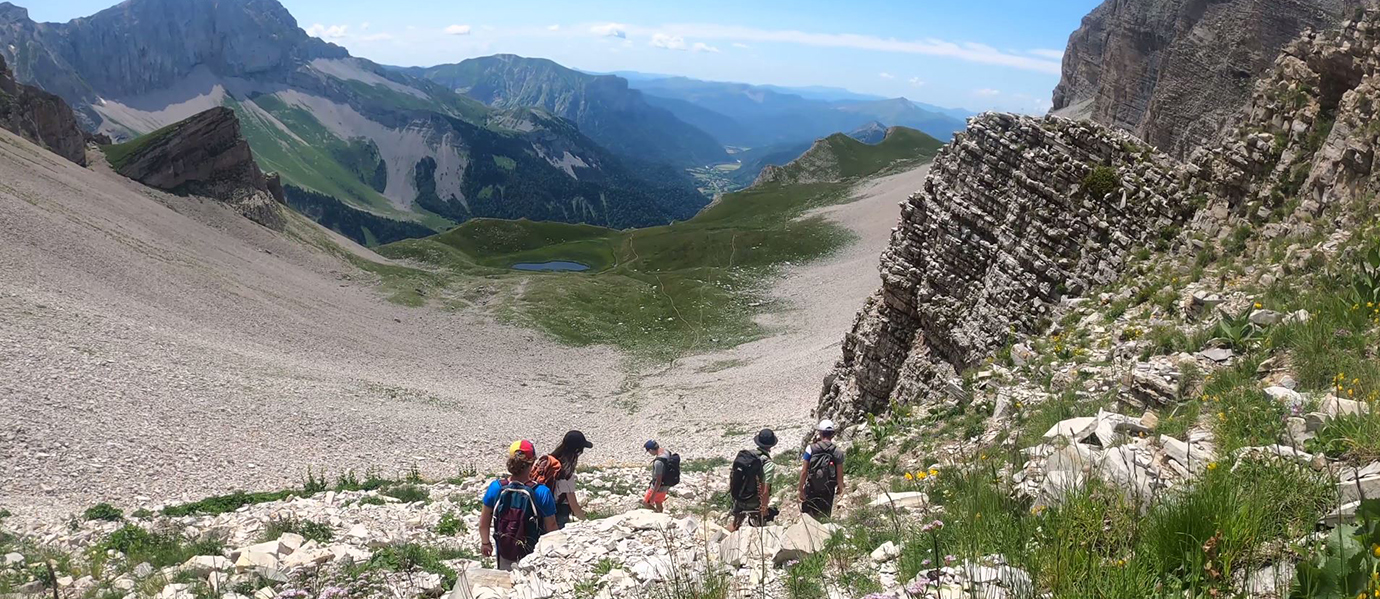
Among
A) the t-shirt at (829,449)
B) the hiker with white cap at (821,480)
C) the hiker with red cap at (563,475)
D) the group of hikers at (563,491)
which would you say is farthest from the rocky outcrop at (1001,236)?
the hiker with red cap at (563,475)

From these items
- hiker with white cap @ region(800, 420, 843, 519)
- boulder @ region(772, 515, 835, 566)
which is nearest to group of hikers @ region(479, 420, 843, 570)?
hiker with white cap @ region(800, 420, 843, 519)

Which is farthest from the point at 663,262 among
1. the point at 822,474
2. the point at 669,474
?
the point at 822,474

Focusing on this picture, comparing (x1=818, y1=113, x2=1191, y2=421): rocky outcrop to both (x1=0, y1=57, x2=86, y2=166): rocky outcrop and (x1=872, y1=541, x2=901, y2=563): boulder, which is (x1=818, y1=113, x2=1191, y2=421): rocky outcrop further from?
(x1=0, y1=57, x2=86, y2=166): rocky outcrop

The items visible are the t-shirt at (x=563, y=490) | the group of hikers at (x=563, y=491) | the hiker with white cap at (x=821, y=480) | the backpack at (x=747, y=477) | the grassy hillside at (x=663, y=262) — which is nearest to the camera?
the group of hikers at (x=563, y=491)

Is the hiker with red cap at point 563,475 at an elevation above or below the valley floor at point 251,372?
above

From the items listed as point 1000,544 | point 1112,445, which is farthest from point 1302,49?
point 1000,544

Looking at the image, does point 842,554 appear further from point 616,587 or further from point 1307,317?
point 1307,317

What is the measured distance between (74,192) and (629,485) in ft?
247

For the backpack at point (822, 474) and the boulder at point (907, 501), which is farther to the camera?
the backpack at point (822, 474)

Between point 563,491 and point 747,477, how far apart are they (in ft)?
11.6

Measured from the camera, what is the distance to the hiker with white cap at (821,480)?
12.9 meters

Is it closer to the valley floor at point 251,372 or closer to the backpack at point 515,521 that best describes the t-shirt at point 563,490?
the backpack at point 515,521

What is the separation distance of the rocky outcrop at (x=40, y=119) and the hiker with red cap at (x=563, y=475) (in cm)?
10801

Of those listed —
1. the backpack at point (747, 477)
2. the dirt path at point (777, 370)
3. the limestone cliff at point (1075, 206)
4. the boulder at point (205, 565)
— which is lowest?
the dirt path at point (777, 370)
